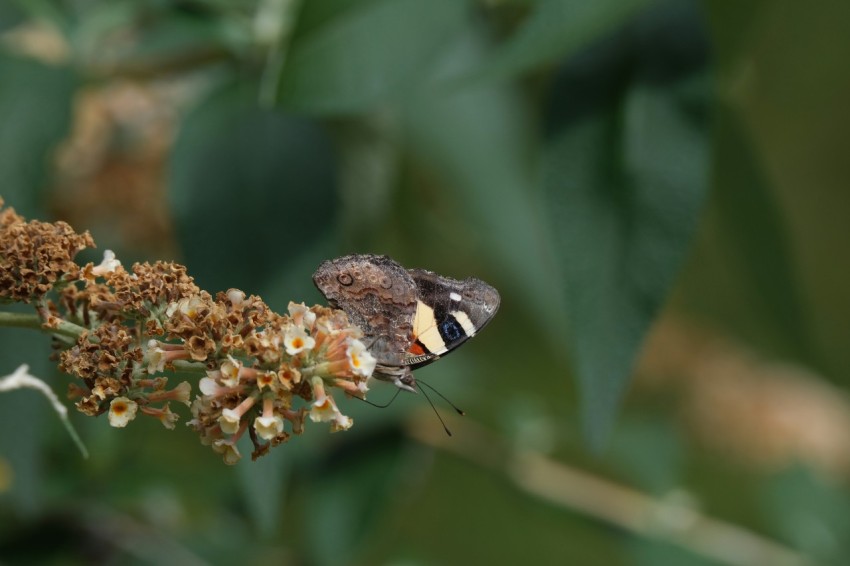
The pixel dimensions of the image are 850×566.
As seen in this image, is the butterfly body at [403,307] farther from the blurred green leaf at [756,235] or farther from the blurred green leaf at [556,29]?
the blurred green leaf at [756,235]

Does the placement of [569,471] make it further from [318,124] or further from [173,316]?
[173,316]

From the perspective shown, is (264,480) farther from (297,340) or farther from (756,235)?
(756,235)

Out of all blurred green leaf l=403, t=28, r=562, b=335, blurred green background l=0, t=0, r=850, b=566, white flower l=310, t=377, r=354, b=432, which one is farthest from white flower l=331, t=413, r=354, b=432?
blurred green leaf l=403, t=28, r=562, b=335

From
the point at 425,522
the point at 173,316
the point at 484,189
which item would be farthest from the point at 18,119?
the point at 425,522

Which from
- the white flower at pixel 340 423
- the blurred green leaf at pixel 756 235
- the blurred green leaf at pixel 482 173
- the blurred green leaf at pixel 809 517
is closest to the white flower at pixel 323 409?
the white flower at pixel 340 423

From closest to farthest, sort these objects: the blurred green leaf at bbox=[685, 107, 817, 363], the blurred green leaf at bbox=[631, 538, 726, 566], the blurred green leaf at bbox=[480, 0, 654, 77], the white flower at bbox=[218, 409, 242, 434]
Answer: the white flower at bbox=[218, 409, 242, 434]
the blurred green leaf at bbox=[480, 0, 654, 77]
the blurred green leaf at bbox=[685, 107, 817, 363]
the blurred green leaf at bbox=[631, 538, 726, 566]

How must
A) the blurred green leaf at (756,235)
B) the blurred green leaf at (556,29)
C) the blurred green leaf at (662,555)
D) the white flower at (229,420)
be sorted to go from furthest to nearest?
the blurred green leaf at (662,555) < the blurred green leaf at (756,235) < the blurred green leaf at (556,29) < the white flower at (229,420)

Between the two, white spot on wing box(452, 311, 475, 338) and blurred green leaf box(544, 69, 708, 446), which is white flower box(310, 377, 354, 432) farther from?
blurred green leaf box(544, 69, 708, 446)

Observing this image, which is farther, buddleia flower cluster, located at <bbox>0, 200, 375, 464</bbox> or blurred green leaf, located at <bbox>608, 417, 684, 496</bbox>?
blurred green leaf, located at <bbox>608, 417, 684, 496</bbox>
